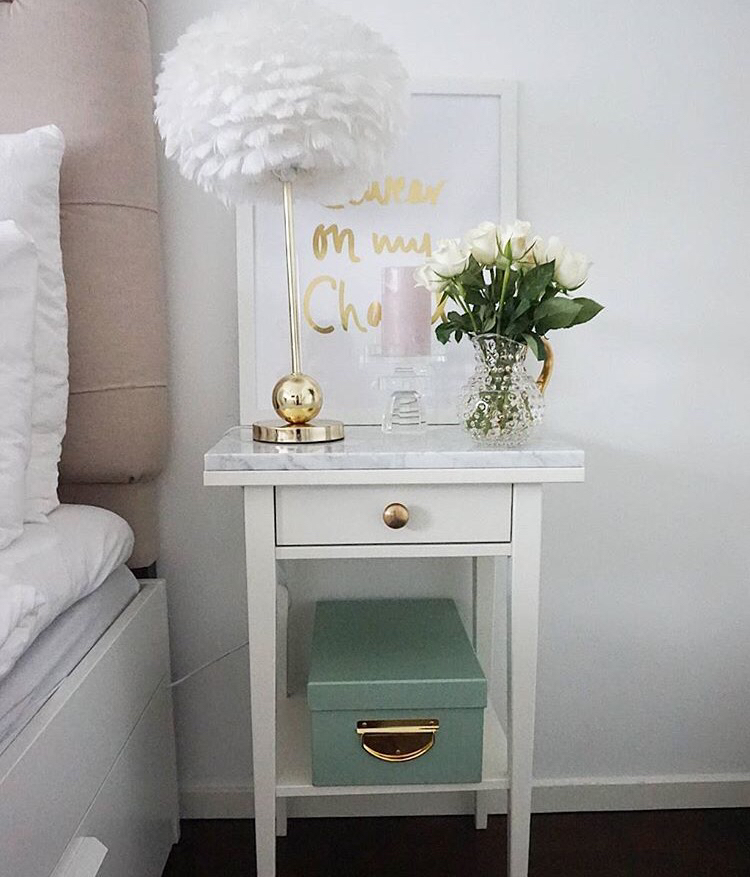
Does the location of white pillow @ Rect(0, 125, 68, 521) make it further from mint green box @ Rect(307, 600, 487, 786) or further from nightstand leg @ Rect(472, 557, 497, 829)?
nightstand leg @ Rect(472, 557, 497, 829)

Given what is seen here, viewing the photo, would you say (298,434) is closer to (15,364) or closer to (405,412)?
(405,412)

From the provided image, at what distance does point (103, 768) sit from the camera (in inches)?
38.4

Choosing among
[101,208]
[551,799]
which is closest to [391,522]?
[101,208]

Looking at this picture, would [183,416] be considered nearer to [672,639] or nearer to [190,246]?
[190,246]

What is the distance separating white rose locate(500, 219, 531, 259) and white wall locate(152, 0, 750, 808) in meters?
0.31

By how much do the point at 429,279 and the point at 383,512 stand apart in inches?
13.0

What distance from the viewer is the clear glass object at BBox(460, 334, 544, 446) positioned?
1.06 meters

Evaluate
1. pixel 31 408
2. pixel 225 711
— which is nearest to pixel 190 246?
pixel 31 408

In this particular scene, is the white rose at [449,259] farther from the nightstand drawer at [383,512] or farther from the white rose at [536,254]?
the nightstand drawer at [383,512]

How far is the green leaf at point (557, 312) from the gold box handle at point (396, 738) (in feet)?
1.89

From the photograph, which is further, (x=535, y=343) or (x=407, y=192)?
(x=407, y=192)

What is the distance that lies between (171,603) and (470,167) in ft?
3.07

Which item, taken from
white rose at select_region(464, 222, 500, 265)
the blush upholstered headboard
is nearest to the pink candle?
white rose at select_region(464, 222, 500, 265)

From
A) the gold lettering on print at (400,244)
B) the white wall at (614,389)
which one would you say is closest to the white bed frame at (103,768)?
the white wall at (614,389)
